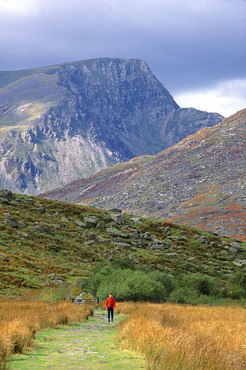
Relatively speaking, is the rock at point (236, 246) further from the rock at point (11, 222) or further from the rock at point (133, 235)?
the rock at point (11, 222)

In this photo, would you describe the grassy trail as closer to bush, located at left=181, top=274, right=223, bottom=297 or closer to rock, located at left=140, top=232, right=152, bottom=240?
bush, located at left=181, top=274, right=223, bottom=297

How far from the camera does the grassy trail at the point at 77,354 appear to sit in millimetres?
9824

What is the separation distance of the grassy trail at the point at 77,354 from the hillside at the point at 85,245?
77.4 feet

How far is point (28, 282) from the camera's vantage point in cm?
3878

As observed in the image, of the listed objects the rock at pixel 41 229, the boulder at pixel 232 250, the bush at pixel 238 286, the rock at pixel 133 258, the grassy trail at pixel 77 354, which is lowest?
the bush at pixel 238 286

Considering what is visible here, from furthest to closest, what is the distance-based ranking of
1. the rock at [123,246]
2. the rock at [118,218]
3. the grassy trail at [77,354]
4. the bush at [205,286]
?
the rock at [118,218], the rock at [123,246], the bush at [205,286], the grassy trail at [77,354]

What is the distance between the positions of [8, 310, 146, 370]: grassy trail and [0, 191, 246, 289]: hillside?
77.4 ft

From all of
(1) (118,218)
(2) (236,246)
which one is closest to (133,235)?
(1) (118,218)

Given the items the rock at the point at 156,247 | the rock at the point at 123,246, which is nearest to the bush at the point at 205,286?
the rock at the point at 123,246

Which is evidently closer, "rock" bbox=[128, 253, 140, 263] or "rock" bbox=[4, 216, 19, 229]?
"rock" bbox=[128, 253, 140, 263]

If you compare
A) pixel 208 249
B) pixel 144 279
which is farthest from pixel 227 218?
pixel 144 279

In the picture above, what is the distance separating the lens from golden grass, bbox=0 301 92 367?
1052 cm

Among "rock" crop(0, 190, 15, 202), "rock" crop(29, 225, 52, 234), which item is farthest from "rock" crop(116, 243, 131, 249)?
"rock" crop(0, 190, 15, 202)

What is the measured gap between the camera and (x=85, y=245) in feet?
198
